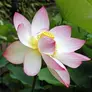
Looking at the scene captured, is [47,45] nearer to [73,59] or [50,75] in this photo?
[73,59]

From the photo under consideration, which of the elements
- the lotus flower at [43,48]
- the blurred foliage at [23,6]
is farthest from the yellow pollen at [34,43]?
the blurred foliage at [23,6]

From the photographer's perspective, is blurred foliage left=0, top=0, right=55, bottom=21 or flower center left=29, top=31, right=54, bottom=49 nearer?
flower center left=29, top=31, right=54, bottom=49

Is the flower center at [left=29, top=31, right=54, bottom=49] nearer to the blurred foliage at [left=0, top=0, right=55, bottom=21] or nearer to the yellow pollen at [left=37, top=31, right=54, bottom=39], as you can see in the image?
the yellow pollen at [left=37, top=31, right=54, bottom=39]

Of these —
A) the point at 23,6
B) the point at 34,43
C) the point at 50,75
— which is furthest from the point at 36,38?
the point at 23,6

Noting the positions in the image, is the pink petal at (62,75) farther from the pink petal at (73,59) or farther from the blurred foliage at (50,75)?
the blurred foliage at (50,75)

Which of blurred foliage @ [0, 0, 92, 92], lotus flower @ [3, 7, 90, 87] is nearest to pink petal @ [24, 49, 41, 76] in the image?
lotus flower @ [3, 7, 90, 87]

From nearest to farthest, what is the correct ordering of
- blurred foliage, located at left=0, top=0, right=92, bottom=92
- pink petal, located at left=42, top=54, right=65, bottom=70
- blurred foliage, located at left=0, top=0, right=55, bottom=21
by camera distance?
1. pink petal, located at left=42, top=54, right=65, bottom=70
2. blurred foliage, located at left=0, top=0, right=92, bottom=92
3. blurred foliage, located at left=0, top=0, right=55, bottom=21
